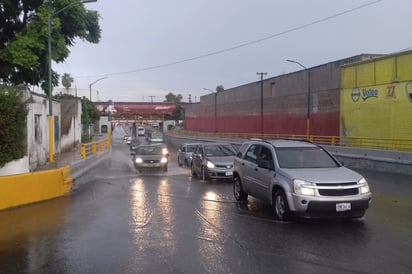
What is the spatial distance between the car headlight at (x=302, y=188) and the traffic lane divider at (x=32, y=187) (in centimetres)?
722

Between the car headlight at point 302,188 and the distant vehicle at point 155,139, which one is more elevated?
the car headlight at point 302,188

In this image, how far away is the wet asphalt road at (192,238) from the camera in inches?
264

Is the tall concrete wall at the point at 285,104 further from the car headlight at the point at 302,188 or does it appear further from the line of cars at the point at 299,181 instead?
the car headlight at the point at 302,188

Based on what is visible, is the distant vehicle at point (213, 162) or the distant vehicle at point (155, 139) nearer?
the distant vehicle at point (213, 162)

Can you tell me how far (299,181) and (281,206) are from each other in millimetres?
792

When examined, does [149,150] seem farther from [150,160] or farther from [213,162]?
[213,162]

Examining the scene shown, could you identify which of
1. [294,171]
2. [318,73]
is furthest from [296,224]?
[318,73]

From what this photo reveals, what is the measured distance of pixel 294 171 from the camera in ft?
32.7

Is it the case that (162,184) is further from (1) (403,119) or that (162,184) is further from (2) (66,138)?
(1) (403,119)

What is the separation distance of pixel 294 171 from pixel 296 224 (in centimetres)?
109

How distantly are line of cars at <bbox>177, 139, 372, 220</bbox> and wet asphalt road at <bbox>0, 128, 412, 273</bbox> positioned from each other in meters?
0.36

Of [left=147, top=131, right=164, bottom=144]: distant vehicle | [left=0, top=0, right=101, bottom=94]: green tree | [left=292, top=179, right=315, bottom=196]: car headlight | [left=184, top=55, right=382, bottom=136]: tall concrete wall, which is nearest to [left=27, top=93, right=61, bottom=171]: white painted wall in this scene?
[left=0, top=0, right=101, bottom=94]: green tree

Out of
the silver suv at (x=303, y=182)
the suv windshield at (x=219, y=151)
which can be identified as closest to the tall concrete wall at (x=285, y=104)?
the suv windshield at (x=219, y=151)

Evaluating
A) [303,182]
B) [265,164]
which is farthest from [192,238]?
[265,164]
